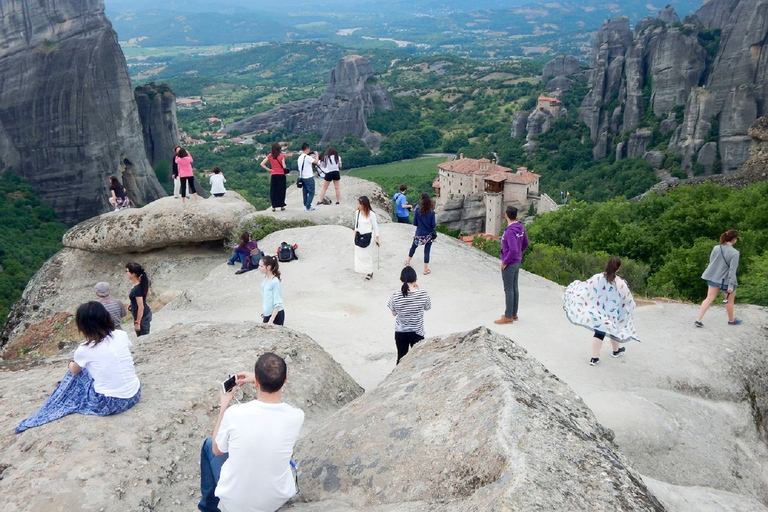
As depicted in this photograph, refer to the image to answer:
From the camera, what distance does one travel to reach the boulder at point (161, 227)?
1744cm

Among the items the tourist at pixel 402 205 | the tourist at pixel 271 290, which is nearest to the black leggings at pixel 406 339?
the tourist at pixel 271 290

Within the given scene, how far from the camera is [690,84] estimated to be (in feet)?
212

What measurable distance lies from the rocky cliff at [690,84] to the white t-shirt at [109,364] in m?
56.4

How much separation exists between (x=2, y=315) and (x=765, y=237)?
25807 millimetres

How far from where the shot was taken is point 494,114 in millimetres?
103562

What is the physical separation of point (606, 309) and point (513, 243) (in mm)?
1680

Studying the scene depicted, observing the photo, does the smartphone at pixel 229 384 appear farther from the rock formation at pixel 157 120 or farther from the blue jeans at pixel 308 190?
the rock formation at pixel 157 120

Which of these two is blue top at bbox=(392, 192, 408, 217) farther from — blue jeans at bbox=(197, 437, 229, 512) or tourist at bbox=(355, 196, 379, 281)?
blue jeans at bbox=(197, 437, 229, 512)

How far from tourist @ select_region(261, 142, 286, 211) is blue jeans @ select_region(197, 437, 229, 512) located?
11.0 metres

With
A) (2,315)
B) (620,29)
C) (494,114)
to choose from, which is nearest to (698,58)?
(620,29)

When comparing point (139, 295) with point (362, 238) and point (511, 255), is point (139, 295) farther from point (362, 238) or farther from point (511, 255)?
point (511, 255)

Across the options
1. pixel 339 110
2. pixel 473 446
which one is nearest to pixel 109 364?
pixel 473 446

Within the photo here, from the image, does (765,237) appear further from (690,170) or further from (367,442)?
(690,170)

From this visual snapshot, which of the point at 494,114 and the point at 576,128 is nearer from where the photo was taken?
the point at 576,128
